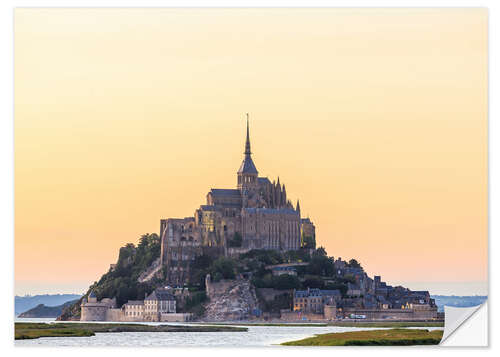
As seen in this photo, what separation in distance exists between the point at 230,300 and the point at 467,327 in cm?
3757

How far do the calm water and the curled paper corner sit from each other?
8260 millimetres

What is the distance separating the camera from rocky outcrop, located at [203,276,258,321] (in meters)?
87.6

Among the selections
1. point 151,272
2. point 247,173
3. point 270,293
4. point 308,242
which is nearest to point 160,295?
point 151,272

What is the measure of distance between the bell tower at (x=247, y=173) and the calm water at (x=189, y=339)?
28537 millimetres

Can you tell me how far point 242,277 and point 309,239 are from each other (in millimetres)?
9300

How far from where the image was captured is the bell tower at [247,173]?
335ft

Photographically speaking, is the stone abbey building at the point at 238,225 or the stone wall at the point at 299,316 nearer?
the stone wall at the point at 299,316

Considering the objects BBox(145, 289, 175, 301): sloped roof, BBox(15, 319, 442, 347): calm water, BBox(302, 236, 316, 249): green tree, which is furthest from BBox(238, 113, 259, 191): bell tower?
BBox(15, 319, 442, 347): calm water

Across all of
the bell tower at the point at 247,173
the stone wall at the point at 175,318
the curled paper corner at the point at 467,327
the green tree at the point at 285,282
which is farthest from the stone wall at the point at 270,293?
the curled paper corner at the point at 467,327

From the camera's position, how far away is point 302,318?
285 feet

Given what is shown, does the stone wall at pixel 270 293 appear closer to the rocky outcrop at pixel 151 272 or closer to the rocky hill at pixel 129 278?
the rocky hill at pixel 129 278
